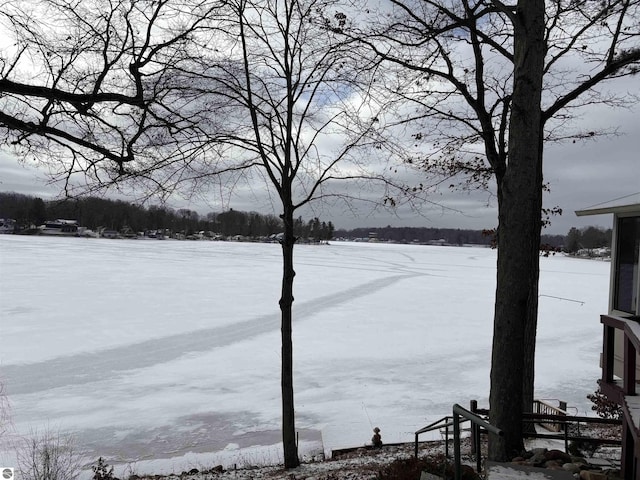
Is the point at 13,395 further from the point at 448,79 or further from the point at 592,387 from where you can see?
the point at 592,387

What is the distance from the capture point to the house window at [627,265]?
24.7 ft

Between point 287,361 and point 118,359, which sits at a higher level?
point 287,361

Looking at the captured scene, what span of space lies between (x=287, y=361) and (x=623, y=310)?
5.93 metres

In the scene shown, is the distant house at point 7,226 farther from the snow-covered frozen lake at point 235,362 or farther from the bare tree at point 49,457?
the bare tree at point 49,457

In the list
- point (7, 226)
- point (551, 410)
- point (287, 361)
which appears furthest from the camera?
point (7, 226)

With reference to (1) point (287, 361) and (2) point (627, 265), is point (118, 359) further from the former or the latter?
(2) point (627, 265)

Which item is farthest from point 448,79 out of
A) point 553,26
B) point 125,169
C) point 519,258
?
point 125,169

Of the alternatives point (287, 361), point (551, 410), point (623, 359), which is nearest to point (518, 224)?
point (623, 359)

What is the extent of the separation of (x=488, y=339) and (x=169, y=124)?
20.7m

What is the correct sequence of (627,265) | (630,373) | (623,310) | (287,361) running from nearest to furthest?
(630,373) → (627,265) → (623,310) → (287,361)

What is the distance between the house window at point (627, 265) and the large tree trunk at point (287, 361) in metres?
5.70

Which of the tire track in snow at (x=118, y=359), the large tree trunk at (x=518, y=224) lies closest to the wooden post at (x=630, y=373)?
the large tree trunk at (x=518, y=224)

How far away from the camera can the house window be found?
24.7 feet

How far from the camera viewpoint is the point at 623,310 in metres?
7.94
